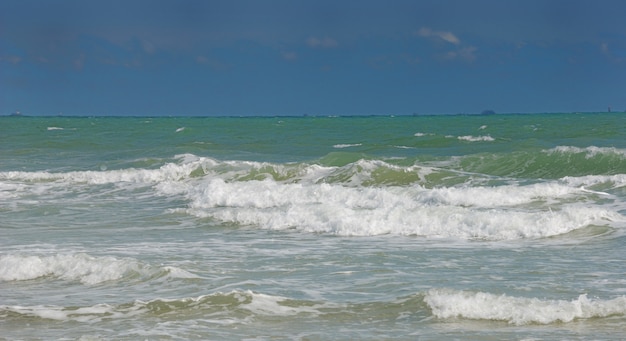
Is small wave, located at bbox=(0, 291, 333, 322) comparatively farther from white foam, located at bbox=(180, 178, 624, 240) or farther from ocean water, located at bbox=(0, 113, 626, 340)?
white foam, located at bbox=(180, 178, 624, 240)

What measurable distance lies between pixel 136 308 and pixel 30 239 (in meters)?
6.62

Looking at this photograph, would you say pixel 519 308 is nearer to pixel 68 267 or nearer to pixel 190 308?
pixel 190 308

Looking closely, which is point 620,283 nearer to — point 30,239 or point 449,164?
point 30,239

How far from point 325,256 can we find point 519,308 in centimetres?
460

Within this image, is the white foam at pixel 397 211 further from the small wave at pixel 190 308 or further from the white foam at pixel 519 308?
the small wave at pixel 190 308

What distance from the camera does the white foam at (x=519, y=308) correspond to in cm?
937

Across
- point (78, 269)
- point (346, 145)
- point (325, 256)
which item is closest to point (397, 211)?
point (325, 256)

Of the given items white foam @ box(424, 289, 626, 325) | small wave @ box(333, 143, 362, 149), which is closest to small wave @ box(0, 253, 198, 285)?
white foam @ box(424, 289, 626, 325)

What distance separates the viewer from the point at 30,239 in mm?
16047

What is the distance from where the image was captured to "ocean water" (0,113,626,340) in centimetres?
947

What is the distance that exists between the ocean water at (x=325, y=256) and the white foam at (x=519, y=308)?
0.06 feet

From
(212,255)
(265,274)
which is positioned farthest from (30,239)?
(265,274)

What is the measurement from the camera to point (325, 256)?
13.6 meters

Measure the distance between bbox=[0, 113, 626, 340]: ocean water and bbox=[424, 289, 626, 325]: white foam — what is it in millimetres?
18
